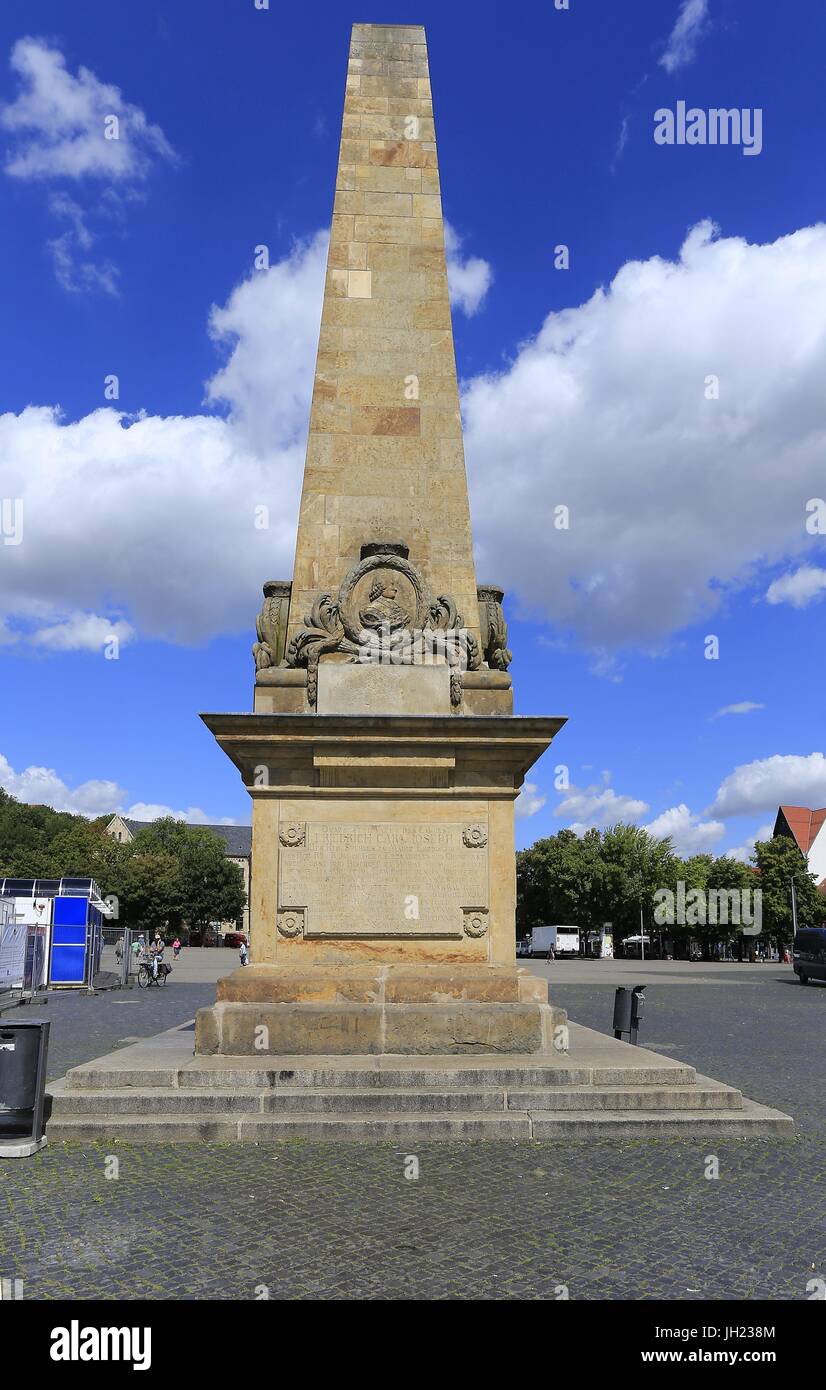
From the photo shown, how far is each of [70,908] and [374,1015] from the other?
18.8 m

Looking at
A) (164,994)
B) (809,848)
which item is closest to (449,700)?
(164,994)

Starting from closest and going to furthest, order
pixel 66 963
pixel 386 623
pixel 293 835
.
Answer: pixel 293 835, pixel 386 623, pixel 66 963

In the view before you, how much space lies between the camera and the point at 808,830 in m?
89.2

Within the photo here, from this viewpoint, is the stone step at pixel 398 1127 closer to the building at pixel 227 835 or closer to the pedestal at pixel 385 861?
the pedestal at pixel 385 861

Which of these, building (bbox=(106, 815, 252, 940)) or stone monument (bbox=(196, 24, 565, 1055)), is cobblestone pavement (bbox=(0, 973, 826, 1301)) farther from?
building (bbox=(106, 815, 252, 940))

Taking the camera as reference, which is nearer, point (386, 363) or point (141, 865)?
point (386, 363)

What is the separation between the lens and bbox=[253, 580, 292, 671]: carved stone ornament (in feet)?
30.2

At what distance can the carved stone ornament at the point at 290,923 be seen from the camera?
27.5 ft

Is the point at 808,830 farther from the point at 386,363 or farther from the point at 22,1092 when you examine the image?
the point at 22,1092

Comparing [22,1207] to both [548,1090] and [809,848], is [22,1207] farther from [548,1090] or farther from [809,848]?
[809,848]

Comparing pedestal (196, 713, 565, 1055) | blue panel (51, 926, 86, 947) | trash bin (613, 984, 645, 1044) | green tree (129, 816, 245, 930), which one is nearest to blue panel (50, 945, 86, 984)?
blue panel (51, 926, 86, 947)

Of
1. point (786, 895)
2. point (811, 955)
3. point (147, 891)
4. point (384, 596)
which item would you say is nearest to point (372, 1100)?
point (384, 596)
